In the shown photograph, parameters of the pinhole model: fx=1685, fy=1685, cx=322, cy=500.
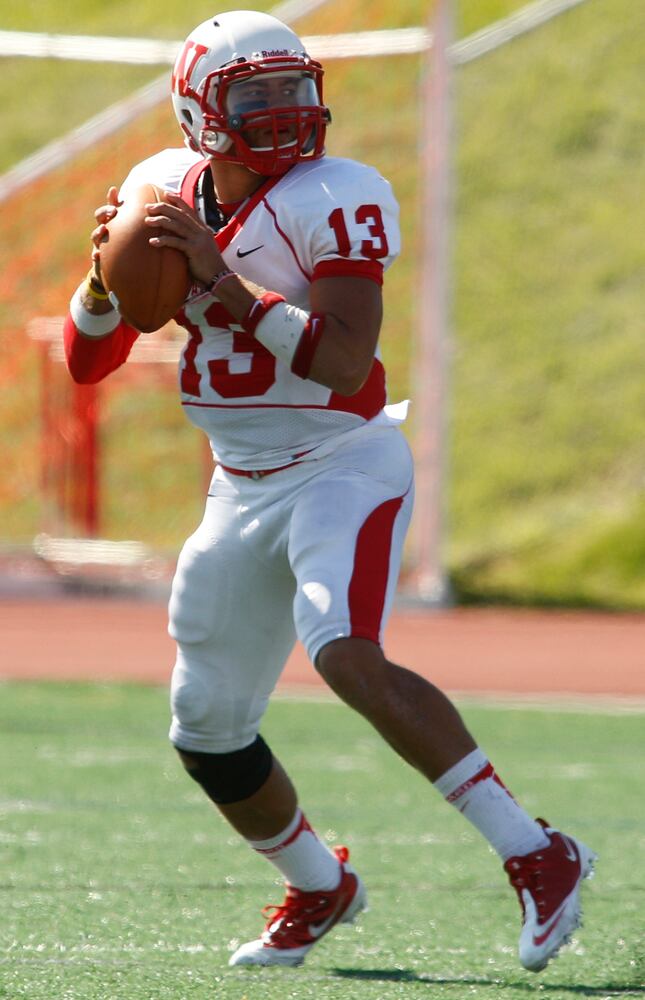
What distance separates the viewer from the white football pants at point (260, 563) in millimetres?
3051

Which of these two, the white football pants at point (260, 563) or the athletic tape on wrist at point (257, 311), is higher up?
the athletic tape on wrist at point (257, 311)

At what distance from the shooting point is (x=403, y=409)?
3348 millimetres

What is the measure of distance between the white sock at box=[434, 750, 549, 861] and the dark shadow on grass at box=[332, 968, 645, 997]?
25cm

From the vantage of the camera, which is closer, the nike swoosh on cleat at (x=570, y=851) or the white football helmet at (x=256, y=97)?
the nike swoosh on cleat at (x=570, y=851)

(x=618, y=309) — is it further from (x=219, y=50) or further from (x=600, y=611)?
(x=219, y=50)

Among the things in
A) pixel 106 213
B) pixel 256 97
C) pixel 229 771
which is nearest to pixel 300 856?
pixel 229 771

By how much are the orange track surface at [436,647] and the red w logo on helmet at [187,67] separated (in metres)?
4.81

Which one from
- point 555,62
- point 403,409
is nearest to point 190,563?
point 403,409

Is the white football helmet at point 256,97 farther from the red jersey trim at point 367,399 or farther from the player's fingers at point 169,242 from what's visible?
the red jersey trim at point 367,399

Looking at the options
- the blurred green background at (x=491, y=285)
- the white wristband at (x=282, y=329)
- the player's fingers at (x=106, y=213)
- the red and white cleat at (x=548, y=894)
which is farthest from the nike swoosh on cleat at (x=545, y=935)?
the blurred green background at (x=491, y=285)

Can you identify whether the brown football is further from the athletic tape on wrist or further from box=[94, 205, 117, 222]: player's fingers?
the athletic tape on wrist

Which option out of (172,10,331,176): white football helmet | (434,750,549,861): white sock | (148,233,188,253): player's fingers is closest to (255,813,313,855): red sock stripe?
(434,750,549,861): white sock

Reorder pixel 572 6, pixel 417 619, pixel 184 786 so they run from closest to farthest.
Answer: pixel 184 786 → pixel 417 619 → pixel 572 6

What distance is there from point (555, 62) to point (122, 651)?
964 centimetres
